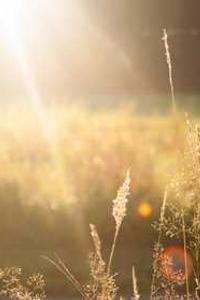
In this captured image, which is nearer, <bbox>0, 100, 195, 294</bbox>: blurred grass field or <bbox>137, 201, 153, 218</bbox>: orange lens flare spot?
<bbox>0, 100, 195, 294</bbox>: blurred grass field

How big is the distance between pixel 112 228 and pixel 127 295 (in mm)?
987

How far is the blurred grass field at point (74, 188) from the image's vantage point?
6828 mm

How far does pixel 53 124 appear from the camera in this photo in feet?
27.8

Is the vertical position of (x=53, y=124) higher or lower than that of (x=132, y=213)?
higher

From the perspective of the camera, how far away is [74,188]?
7.28 metres

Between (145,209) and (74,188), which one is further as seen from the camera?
(74,188)

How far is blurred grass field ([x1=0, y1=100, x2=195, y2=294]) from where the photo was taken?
683 cm

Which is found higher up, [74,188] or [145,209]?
[74,188]

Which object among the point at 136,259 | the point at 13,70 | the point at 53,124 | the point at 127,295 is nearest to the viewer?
the point at 127,295

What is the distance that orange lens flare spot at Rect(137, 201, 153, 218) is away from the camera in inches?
278

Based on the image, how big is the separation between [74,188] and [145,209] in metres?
0.60

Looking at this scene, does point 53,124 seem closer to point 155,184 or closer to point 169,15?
point 155,184

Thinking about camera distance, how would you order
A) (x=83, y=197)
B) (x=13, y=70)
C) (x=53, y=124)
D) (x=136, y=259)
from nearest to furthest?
1. (x=136, y=259)
2. (x=83, y=197)
3. (x=53, y=124)
4. (x=13, y=70)

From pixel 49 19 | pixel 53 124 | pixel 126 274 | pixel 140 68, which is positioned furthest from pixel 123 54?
pixel 126 274
